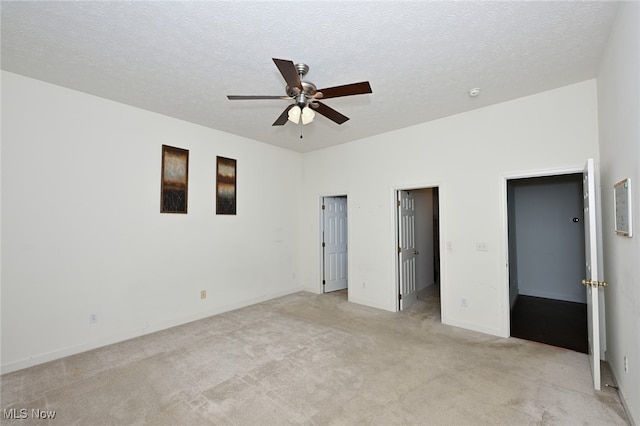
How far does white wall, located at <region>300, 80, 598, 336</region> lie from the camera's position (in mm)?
3186

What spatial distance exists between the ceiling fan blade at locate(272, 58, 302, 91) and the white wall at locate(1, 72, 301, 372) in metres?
2.62

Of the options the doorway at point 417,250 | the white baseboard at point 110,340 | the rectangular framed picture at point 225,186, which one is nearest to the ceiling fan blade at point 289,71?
the rectangular framed picture at point 225,186

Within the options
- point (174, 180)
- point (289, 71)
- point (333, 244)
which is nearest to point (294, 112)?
point (289, 71)

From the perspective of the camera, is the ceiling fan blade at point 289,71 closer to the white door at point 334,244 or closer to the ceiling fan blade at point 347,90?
the ceiling fan blade at point 347,90

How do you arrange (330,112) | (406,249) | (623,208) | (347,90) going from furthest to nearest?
(406,249), (330,112), (347,90), (623,208)

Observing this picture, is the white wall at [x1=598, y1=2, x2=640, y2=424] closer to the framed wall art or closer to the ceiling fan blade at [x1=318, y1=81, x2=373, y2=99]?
the framed wall art

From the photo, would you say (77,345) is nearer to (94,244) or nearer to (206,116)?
(94,244)

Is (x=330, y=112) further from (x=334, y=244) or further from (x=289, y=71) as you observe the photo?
(x=334, y=244)

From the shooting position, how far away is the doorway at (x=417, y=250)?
4637 millimetres

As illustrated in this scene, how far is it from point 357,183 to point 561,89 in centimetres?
292

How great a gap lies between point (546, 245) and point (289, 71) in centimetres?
590

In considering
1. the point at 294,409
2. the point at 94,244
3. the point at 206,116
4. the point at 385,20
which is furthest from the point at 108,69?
the point at 294,409

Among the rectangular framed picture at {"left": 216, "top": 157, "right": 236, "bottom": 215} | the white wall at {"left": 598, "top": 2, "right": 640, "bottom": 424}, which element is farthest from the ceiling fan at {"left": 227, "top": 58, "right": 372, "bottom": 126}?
the rectangular framed picture at {"left": 216, "top": 157, "right": 236, "bottom": 215}

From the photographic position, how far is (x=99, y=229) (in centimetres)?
337
